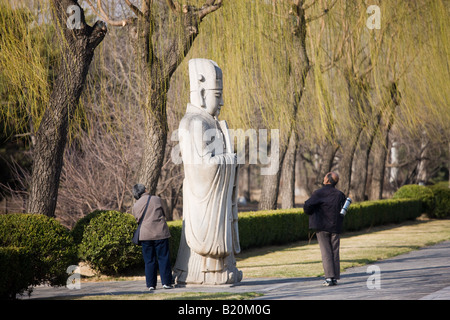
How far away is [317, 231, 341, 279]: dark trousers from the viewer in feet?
29.4

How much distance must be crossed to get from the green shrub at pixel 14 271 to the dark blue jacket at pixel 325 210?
13.1 ft

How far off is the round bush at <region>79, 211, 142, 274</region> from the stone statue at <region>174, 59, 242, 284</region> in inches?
87.8

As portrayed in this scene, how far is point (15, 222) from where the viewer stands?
29.8 ft

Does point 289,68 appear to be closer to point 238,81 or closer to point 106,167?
point 238,81

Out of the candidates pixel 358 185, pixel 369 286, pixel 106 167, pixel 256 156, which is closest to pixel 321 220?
pixel 369 286

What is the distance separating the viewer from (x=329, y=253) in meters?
9.02

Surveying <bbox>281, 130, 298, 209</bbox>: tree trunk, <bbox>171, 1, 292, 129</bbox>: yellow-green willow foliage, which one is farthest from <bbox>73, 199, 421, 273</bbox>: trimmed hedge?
<bbox>171, 1, 292, 129</bbox>: yellow-green willow foliage

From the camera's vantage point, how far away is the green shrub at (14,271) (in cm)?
773

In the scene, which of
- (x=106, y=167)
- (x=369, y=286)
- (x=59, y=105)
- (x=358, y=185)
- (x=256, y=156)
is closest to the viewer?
(x=369, y=286)

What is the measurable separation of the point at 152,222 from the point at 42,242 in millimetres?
1644

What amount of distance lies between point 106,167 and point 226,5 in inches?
323

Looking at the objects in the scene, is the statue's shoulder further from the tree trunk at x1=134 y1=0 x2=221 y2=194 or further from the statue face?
the tree trunk at x1=134 y1=0 x2=221 y2=194

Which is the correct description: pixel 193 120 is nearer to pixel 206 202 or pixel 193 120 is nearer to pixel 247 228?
pixel 206 202

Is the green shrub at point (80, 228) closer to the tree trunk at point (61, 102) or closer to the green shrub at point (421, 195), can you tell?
the tree trunk at point (61, 102)
